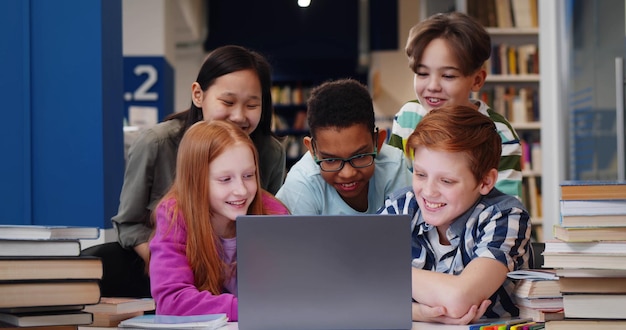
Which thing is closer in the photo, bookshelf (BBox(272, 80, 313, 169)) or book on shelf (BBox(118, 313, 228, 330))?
book on shelf (BBox(118, 313, 228, 330))

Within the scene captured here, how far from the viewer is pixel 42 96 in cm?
366

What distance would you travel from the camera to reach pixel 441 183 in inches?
78.3

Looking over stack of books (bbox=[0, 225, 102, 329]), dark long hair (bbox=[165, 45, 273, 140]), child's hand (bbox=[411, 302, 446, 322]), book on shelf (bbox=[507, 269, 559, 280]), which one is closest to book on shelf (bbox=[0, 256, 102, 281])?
stack of books (bbox=[0, 225, 102, 329])

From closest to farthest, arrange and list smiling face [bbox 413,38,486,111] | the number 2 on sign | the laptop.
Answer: the laptop → smiling face [bbox 413,38,486,111] → the number 2 on sign

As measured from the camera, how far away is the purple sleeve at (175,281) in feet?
6.21

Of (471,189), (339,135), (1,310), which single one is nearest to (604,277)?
(471,189)

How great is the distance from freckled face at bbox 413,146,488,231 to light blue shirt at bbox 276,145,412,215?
584mm

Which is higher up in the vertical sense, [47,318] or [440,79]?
[440,79]

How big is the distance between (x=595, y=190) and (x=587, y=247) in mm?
117

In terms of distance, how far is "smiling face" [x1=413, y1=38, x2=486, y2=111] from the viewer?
2.74m

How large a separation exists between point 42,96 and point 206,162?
1.81 meters

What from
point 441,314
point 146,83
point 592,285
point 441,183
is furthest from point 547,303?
point 146,83

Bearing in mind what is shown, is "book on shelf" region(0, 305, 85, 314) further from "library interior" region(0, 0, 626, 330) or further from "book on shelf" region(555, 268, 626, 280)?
"book on shelf" region(555, 268, 626, 280)

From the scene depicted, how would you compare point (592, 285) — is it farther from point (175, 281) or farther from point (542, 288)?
point (175, 281)
